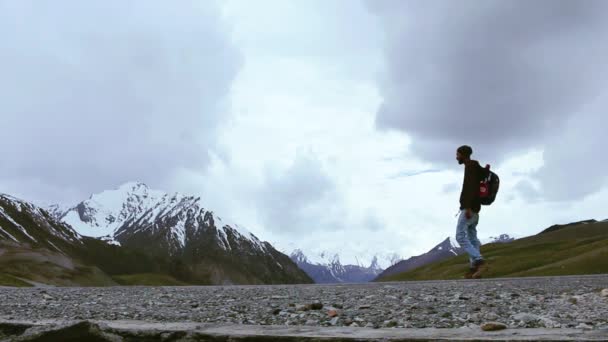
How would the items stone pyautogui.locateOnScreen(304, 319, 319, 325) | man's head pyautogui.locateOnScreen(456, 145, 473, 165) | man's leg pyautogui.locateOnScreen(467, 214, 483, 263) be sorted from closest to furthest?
stone pyautogui.locateOnScreen(304, 319, 319, 325), man's leg pyautogui.locateOnScreen(467, 214, 483, 263), man's head pyautogui.locateOnScreen(456, 145, 473, 165)

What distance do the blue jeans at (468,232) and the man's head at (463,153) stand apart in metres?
1.69

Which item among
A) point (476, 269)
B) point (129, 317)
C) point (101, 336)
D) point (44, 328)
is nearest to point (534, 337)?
point (101, 336)

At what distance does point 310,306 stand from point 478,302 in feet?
10.8

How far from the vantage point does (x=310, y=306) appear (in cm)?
1043

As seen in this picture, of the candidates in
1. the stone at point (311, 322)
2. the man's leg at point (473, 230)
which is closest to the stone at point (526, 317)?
the stone at point (311, 322)

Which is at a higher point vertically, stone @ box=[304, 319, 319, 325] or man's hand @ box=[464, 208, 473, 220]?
man's hand @ box=[464, 208, 473, 220]

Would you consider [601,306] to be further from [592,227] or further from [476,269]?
[592,227]

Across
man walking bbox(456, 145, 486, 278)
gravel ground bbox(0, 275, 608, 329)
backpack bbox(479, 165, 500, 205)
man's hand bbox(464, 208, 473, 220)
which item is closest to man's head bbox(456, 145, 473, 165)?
man walking bbox(456, 145, 486, 278)

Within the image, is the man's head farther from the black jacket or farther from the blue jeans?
the blue jeans

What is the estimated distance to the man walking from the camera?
54.7ft

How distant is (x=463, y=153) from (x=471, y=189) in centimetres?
131

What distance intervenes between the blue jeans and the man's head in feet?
5.55

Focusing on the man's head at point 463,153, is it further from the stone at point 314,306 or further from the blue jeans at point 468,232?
the stone at point 314,306

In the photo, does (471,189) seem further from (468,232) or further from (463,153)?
(468,232)
